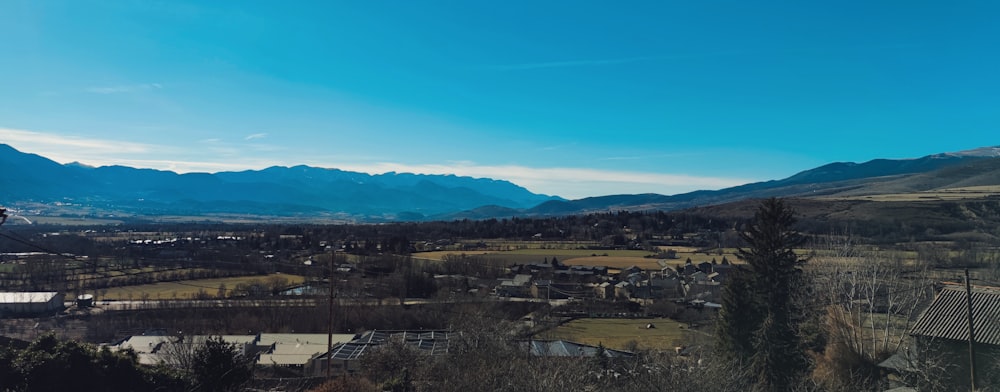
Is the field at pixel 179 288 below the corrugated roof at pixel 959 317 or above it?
below

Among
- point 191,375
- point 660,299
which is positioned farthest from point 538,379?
point 660,299

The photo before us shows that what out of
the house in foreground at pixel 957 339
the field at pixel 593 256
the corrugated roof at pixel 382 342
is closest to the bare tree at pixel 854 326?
the house in foreground at pixel 957 339

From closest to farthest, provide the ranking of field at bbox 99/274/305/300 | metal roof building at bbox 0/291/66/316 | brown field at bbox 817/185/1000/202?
metal roof building at bbox 0/291/66/316
field at bbox 99/274/305/300
brown field at bbox 817/185/1000/202

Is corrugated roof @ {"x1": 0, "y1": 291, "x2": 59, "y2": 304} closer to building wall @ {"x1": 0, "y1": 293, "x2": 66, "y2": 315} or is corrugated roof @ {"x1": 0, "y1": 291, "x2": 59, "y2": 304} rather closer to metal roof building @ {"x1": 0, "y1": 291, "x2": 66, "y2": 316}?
metal roof building @ {"x1": 0, "y1": 291, "x2": 66, "y2": 316}

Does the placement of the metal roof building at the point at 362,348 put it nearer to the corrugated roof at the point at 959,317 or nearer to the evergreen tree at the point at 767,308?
the evergreen tree at the point at 767,308

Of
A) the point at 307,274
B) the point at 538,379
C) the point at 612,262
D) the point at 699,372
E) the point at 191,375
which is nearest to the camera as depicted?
the point at 538,379

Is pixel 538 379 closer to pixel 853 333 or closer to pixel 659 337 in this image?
pixel 853 333

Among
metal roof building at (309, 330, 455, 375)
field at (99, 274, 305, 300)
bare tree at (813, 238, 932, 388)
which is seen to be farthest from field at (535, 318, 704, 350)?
field at (99, 274, 305, 300)
